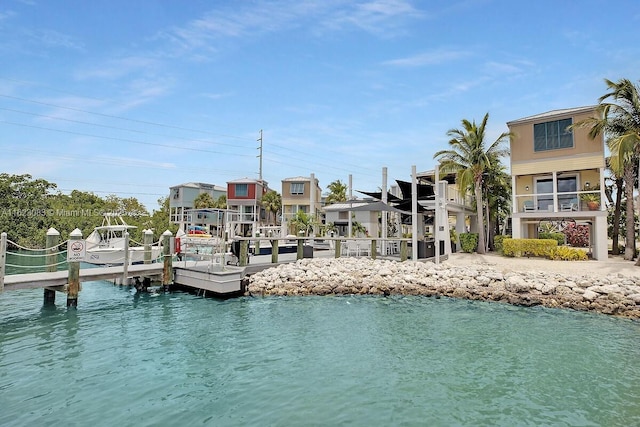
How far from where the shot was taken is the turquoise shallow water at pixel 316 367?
532cm

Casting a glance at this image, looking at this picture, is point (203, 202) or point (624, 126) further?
point (203, 202)

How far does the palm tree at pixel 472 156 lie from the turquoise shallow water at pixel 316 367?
37.6 ft

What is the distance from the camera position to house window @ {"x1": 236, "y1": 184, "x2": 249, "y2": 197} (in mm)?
42438

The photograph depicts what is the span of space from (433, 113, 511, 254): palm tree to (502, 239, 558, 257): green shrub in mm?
1988

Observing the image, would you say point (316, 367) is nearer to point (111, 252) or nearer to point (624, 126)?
point (111, 252)

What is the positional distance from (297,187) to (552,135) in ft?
78.0

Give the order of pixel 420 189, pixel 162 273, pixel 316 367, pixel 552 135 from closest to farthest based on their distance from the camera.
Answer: pixel 316 367 → pixel 162 273 → pixel 420 189 → pixel 552 135

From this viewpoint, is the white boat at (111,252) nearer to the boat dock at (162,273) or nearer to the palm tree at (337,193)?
the boat dock at (162,273)

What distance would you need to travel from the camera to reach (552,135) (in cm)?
1972

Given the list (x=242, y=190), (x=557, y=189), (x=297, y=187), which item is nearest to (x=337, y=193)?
(x=297, y=187)

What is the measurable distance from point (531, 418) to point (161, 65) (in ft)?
63.0

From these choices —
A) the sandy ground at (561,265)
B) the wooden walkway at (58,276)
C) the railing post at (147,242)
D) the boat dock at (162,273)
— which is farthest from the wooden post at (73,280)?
the sandy ground at (561,265)

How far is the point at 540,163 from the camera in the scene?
65.5 ft

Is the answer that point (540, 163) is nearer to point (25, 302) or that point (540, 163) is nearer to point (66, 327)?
point (66, 327)
